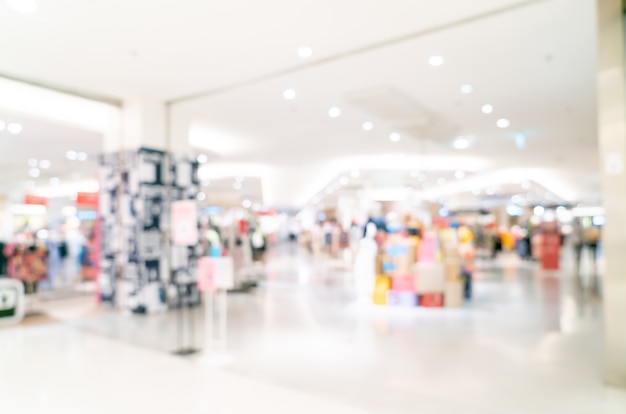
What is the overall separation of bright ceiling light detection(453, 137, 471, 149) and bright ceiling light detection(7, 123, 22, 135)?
8.91m

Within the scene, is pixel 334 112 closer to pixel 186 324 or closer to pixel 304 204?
pixel 304 204

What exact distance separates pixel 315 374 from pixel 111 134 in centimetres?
558

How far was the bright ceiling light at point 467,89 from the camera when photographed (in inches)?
260

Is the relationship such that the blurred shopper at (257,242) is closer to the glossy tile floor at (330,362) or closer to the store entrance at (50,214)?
the glossy tile floor at (330,362)

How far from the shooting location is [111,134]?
7.46 metres

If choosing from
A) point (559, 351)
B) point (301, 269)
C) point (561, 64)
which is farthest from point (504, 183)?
point (559, 351)

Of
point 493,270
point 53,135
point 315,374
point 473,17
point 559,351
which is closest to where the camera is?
point 315,374

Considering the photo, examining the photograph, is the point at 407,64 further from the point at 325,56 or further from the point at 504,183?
the point at 504,183

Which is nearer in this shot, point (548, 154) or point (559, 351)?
point (559, 351)

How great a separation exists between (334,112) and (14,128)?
596cm

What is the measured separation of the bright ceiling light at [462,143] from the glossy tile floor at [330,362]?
159 inches

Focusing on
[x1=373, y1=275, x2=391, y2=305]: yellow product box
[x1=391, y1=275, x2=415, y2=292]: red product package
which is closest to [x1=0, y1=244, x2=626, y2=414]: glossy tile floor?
[x1=373, y1=275, x2=391, y2=305]: yellow product box

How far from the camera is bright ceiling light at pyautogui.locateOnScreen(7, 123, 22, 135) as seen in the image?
7992 mm

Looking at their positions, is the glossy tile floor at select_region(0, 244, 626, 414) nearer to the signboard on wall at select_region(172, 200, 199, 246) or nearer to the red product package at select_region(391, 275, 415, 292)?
the red product package at select_region(391, 275, 415, 292)
